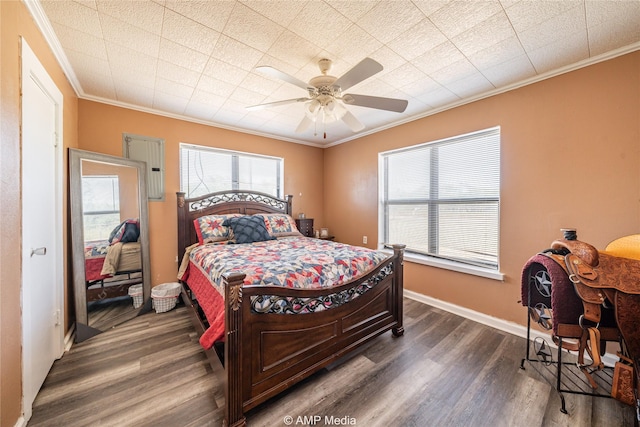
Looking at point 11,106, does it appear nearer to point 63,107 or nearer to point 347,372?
point 63,107

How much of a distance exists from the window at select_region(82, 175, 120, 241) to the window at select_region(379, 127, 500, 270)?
3568 millimetres

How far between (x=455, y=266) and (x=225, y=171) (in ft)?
11.7

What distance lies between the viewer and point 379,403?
5.26ft

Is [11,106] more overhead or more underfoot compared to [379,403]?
more overhead

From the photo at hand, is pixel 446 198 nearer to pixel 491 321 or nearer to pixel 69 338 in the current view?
pixel 491 321

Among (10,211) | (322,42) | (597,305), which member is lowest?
(597,305)

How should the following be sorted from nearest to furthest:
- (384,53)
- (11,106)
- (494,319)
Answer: (11,106) < (384,53) < (494,319)

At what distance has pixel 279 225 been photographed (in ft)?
11.9

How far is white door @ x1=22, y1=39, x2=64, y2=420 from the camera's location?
1462 millimetres

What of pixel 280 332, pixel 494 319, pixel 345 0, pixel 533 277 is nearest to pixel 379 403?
pixel 280 332

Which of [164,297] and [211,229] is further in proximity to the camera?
[211,229]

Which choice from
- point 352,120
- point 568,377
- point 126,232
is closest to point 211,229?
point 126,232

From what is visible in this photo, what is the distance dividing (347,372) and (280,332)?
2.44 feet

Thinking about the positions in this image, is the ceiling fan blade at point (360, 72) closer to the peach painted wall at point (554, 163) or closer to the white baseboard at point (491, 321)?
the peach painted wall at point (554, 163)
